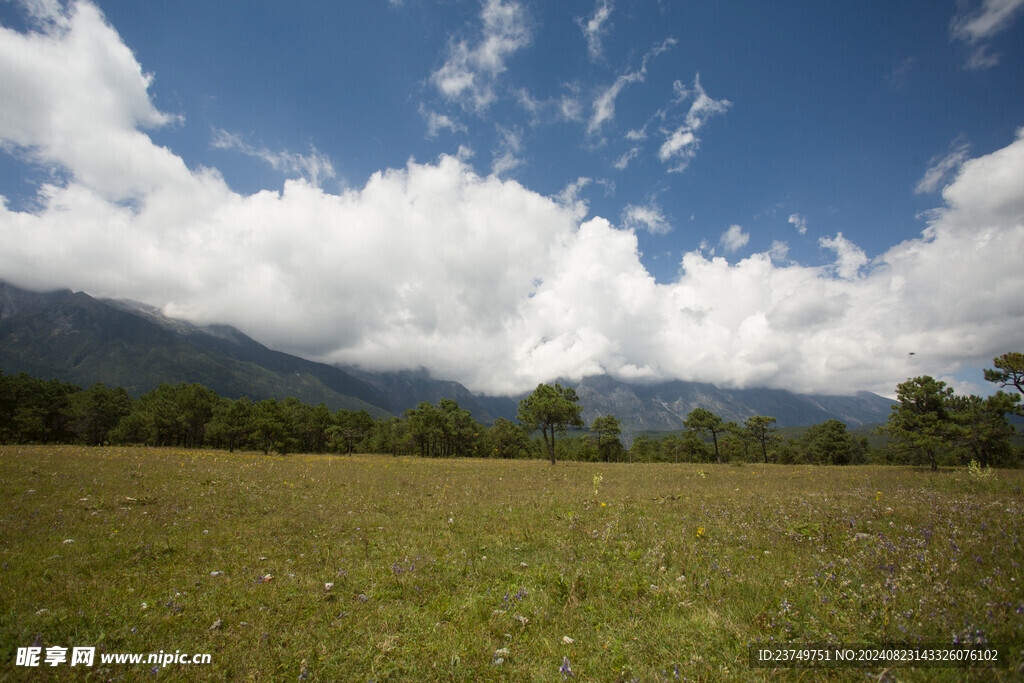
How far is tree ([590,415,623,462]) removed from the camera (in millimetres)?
89562

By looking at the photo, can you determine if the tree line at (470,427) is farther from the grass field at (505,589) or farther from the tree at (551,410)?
the grass field at (505,589)

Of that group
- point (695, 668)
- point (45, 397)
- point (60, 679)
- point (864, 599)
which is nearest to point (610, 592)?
point (695, 668)

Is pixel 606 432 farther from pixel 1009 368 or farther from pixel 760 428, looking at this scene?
pixel 1009 368

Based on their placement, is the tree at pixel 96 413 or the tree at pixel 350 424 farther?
the tree at pixel 350 424

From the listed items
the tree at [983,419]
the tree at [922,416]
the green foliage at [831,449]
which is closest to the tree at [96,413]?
the tree at [922,416]

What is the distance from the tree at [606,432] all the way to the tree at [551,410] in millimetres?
38099

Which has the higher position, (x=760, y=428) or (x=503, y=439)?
(x=760, y=428)

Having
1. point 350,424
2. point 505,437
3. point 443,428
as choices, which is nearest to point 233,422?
point 350,424

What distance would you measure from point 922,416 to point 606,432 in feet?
209

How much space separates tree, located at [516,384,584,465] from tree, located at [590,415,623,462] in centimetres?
3810

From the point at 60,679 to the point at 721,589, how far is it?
923cm

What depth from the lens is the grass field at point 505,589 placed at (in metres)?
4.77

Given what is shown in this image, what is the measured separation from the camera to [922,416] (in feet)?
114

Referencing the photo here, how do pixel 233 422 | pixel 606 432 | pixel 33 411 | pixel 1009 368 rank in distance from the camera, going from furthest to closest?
1. pixel 606 432
2. pixel 33 411
3. pixel 233 422
4. pixel 1009 368
